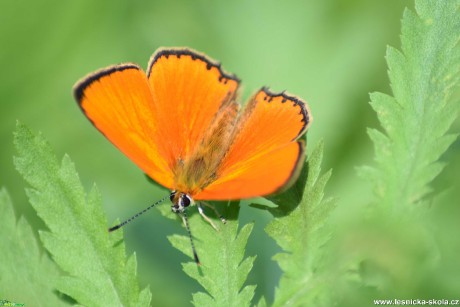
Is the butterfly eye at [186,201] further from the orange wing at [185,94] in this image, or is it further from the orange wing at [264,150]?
the orange wing at [185,94]

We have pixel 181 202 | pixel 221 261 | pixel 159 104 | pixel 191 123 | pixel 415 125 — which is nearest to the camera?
pixel 415 125

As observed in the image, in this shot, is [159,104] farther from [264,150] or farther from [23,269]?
[23,269]

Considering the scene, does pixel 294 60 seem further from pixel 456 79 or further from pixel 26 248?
pixel 26 248

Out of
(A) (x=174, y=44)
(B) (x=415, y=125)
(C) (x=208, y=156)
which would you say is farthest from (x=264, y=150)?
(A) (x=174, y=44)

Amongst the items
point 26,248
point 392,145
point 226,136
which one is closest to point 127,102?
point 226,136

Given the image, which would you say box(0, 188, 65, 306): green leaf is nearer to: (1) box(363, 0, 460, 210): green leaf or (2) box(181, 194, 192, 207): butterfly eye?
(2) box(181, 194, 192, 207): butterfly eye

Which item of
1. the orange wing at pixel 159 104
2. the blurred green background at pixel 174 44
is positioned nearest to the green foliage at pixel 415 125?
the orange wing at pixel 159 104
